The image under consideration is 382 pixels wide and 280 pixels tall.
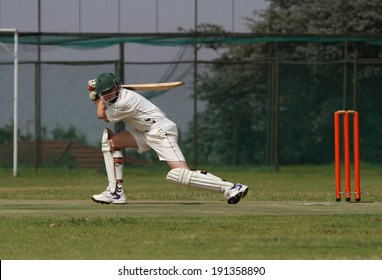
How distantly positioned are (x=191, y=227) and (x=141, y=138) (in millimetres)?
3115

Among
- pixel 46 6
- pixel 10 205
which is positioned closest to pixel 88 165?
pixel 46 6

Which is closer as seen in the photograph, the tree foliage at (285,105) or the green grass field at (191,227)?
the green grass field at (191,227)

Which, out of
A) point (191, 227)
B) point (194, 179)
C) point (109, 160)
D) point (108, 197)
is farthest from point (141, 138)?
point (191, 227)

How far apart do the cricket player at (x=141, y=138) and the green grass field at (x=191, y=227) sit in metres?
0.31

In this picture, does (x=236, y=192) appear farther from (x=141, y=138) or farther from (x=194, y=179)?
(x=141, y=138)

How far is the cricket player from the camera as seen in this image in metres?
16.4

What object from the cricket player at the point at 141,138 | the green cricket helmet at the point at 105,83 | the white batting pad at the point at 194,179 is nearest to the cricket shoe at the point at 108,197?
the cricket player at the point at 141,138

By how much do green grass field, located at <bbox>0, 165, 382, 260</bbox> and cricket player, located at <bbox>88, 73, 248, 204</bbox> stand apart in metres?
0.31

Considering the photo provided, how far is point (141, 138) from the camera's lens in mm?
16891

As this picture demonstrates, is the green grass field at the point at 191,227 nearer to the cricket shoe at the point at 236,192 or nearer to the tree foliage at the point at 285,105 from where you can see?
the cricket shoe at the point at 236,192

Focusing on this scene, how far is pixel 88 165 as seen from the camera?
3334cm

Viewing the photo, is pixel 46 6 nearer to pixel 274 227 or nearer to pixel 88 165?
pixel 88 165

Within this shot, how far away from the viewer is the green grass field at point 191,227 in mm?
11836

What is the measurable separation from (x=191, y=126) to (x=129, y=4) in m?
3.72
